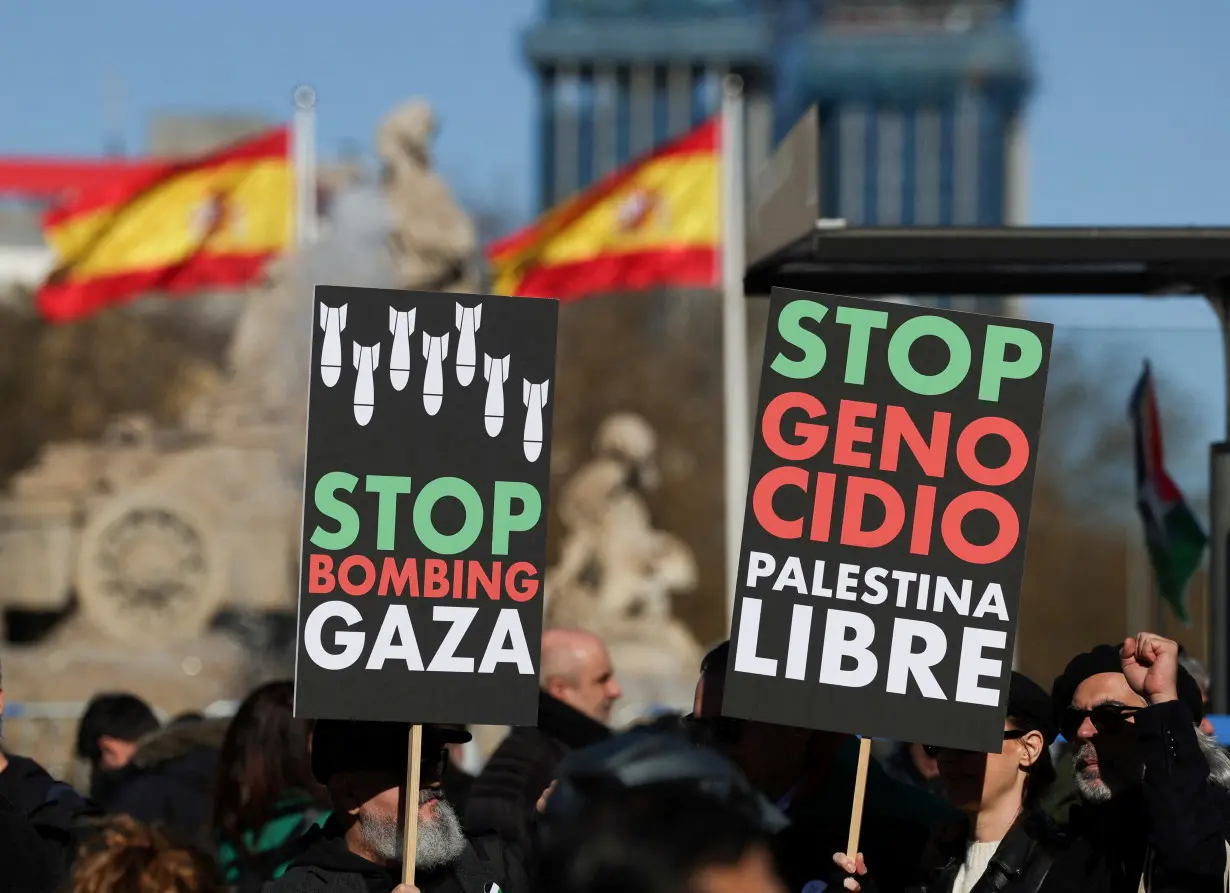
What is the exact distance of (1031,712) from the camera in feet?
15.3

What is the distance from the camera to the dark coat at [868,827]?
183 inches

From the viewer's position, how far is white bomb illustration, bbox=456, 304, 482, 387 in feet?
14.7

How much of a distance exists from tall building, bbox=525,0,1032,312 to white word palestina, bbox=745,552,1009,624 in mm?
154113

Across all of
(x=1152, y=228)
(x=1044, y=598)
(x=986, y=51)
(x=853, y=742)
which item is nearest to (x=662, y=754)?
(x=853, y=742)

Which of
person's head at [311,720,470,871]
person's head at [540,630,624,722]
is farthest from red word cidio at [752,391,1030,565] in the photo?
person's head at [540,630,624,722]

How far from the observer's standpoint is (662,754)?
2.32 m

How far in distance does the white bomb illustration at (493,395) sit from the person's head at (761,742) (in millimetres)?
798

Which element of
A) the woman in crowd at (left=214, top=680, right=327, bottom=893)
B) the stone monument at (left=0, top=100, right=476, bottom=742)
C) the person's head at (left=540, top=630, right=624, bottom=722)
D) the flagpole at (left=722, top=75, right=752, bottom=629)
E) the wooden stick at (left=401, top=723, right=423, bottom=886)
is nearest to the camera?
the wooden stick at (left=401, top=723, right=423, bottom=886)

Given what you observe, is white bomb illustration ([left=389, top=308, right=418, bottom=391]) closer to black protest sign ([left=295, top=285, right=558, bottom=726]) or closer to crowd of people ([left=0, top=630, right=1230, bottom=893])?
black protest sign ([left=295, top=285, right=558, bottom=726])

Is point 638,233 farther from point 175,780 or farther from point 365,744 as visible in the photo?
point 365,744

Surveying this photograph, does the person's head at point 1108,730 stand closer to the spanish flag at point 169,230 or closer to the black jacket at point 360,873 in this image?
the black jacket at point 360,873

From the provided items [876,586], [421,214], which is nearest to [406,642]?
[876,586]

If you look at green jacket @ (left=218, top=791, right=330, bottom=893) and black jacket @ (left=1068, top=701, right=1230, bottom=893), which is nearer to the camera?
black jacket @ (left=1068, top=701, right=1230, bottom=893)

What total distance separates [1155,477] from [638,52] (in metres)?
161
